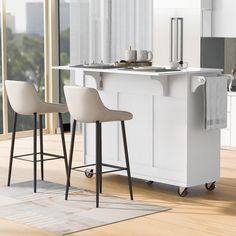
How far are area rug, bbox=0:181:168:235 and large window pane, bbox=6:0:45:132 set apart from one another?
122 inches

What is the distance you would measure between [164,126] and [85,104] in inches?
35.1

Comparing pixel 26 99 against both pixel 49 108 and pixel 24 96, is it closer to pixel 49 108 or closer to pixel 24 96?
pixel 24 96

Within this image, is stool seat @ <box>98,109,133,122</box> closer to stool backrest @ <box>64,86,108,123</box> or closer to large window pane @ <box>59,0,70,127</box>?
stool backrest @ <box>64,86,108,123</box>

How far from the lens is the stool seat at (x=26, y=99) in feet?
21.5

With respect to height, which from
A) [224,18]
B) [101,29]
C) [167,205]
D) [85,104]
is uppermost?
[224,18]

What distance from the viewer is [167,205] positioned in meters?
6.16

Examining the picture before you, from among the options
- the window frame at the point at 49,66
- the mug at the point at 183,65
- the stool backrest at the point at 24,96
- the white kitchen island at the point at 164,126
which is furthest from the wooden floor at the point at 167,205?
the window frame at the point at 49,66

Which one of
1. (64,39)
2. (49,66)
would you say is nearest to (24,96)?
(49,66)

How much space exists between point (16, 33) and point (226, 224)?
4.88 meters

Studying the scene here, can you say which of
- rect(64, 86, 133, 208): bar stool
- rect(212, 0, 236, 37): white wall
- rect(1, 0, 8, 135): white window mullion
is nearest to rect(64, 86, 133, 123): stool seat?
rect(64, 86, 133, 208): bar stool

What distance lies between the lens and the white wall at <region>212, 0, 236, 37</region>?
8.73m

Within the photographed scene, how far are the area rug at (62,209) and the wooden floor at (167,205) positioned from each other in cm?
12

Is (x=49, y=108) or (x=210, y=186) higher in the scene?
(x=49, y=108)

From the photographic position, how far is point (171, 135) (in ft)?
21.5
